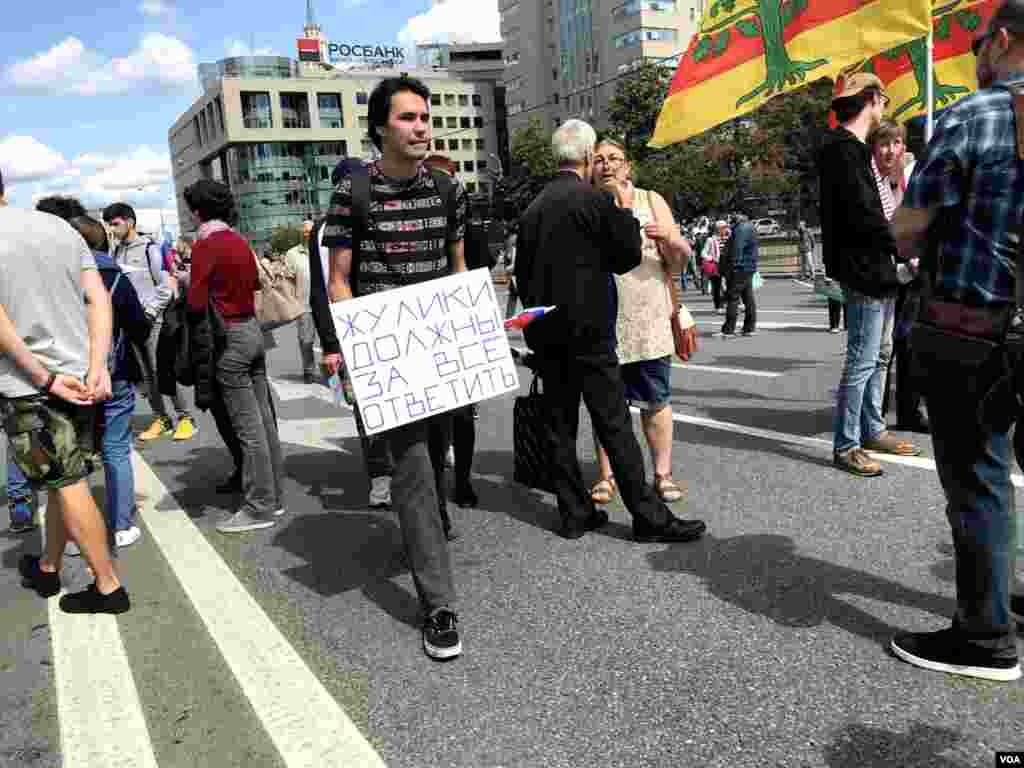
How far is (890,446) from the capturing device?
499 centimetres

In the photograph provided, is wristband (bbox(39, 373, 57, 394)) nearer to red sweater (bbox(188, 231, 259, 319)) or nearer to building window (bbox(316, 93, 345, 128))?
red sweater (bbox(188, 231, 259, 319))

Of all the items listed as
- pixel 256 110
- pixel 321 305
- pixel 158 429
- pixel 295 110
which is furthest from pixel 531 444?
pixel 295 110

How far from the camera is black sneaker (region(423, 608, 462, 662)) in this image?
2934 mm

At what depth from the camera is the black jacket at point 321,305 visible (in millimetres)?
3488

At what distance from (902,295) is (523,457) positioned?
9.01 feet

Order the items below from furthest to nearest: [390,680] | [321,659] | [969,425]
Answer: [321,659] → [390,680] → [969,425]

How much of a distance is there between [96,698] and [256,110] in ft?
417

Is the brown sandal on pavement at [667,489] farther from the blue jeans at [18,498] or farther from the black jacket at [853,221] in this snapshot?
the blue jeans at [18,498]

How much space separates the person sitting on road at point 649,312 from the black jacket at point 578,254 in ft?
Answer: 1.49

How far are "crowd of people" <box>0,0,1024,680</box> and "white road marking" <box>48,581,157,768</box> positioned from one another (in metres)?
0.20

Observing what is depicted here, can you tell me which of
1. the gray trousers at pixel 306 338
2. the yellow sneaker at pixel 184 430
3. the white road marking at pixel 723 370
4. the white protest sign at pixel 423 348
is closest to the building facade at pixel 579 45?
the gray trousers at pixel 306 338

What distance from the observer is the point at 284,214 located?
118562 millimetres

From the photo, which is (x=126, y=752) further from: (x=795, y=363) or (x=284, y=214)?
(x=284, y=214)

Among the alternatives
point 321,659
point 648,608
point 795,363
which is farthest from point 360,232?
point 795,363
